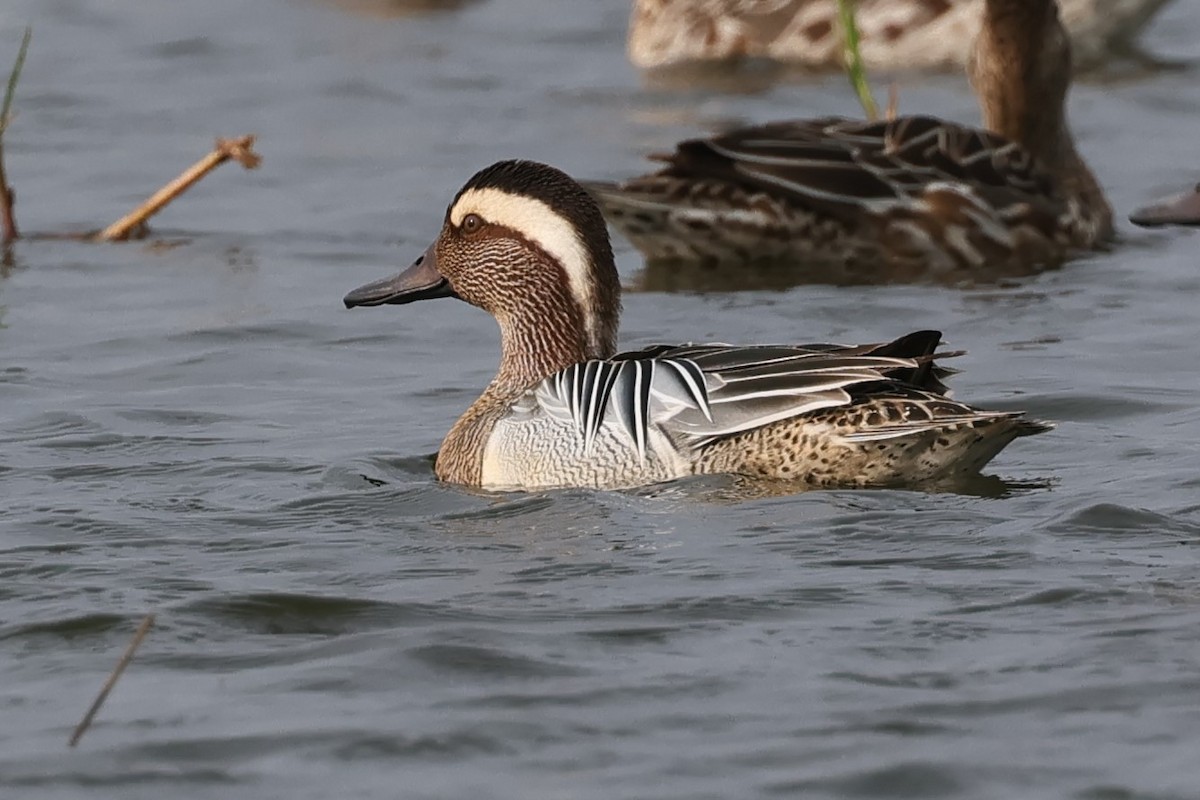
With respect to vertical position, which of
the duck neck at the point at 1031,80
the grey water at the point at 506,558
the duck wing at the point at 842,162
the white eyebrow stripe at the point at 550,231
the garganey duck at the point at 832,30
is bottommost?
the grey water at the point at 506,558

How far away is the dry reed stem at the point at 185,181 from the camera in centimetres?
1091

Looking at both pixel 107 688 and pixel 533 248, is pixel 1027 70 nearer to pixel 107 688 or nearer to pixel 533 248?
pixel 533 248

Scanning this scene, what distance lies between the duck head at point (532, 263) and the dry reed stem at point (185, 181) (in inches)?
104

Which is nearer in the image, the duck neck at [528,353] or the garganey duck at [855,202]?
the duck neck at [528,353]

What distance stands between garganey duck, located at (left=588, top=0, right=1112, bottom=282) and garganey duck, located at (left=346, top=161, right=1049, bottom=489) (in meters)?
3.00

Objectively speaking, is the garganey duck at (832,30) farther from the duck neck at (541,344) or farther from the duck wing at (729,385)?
the duck wing at (729,385)

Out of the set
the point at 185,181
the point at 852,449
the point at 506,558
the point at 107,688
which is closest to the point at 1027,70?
the point at 185,181

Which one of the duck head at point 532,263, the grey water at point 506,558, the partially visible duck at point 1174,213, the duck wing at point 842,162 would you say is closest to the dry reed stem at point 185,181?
the grey water at point 506,558

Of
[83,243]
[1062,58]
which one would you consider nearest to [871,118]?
[1062,58]

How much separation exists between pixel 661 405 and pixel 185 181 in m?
4.33

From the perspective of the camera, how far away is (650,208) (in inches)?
446

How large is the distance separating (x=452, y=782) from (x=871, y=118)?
302 inches

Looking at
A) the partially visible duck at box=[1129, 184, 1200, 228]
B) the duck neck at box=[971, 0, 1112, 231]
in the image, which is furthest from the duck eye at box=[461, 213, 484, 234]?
the duck neck at box=[971, 0, 1112, 231]

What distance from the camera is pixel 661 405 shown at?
7641mm
